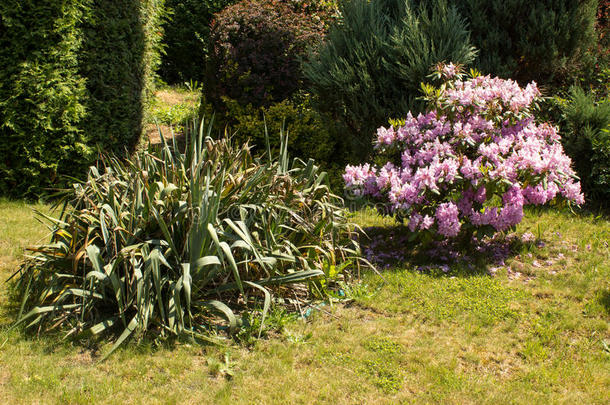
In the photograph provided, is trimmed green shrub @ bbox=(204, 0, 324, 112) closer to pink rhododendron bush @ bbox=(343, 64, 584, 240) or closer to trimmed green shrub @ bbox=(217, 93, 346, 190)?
trimmed green shrub @ bbox=(217, 93, 346, 190)

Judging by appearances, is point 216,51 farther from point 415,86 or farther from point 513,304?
point 513,304

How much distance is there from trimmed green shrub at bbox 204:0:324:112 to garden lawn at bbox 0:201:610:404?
3.85 metres

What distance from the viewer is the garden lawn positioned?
10.3 ft

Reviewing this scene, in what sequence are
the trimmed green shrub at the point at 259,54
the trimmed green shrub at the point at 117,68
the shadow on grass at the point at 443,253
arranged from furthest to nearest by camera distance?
the trimmed green shrub at the point at 259,54
the trimmed green shrub at the point at 117,68
the shadow on grass at the point at 443,253

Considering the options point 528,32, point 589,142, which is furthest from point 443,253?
point 528,32

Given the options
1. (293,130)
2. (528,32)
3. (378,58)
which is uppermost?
(528,32)

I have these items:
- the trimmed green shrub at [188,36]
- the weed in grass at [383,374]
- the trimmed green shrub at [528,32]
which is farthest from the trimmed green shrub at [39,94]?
the trimmed green shrub at [188,36]

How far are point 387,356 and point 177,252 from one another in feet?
5.32

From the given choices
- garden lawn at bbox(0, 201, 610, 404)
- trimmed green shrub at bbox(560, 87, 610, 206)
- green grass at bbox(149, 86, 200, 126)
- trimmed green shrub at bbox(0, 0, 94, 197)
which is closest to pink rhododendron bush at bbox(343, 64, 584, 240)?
garden lawn at bbox(0, 201, 610, 404)

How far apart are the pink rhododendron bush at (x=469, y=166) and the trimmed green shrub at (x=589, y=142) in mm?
1333

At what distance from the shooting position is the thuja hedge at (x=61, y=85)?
19.1 feet

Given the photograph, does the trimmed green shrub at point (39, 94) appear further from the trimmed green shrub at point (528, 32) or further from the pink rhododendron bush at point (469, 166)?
the trimmed green shrub at point (528, 32)

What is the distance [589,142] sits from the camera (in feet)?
20.3

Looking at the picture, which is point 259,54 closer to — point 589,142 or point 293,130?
point 293,130
